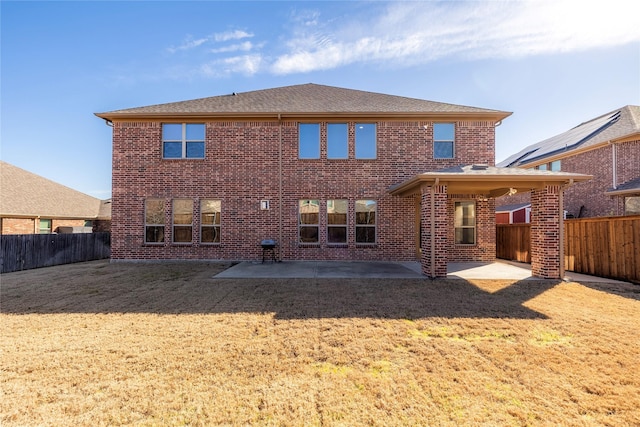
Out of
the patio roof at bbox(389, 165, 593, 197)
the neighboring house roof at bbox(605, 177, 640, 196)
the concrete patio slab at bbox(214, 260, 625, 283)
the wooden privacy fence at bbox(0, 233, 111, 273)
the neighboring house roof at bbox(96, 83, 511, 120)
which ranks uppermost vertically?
the neighboring house roof at bbox(96, 83, 511, 120)

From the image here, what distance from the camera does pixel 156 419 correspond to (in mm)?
2307

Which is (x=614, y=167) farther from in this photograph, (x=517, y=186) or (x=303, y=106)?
(x=303, y=106)

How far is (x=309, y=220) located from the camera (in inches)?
424

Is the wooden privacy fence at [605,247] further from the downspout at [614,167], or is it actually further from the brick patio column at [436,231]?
the downspout at [614,167]

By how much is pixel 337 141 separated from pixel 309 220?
3.41m

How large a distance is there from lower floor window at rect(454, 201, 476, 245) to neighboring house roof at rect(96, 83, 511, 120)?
11.8 ft

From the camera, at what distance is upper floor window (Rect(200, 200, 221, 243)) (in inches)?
427

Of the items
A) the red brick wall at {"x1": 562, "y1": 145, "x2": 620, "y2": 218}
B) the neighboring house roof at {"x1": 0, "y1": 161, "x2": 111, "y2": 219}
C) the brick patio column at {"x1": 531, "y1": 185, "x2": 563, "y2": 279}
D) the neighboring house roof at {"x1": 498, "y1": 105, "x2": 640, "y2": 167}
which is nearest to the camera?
the brick patio column at {"x1": 531, "y1": 185, "x2": 563, "y2": 279}

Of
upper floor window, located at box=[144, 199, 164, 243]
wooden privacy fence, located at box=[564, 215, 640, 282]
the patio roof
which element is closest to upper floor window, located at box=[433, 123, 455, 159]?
the patio roof

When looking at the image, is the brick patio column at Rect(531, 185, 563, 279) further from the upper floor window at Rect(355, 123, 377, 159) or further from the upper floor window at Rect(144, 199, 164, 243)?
→ the upper floor window at Rect(144, 199, 164, 243)

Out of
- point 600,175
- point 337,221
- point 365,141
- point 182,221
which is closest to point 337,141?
point 365,141

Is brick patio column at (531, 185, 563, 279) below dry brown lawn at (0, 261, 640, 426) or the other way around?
the other way around

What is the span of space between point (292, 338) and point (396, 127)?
367 inches

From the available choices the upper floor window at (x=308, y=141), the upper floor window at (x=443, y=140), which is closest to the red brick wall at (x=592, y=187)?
the upper floor window at (x=443, y=140)
